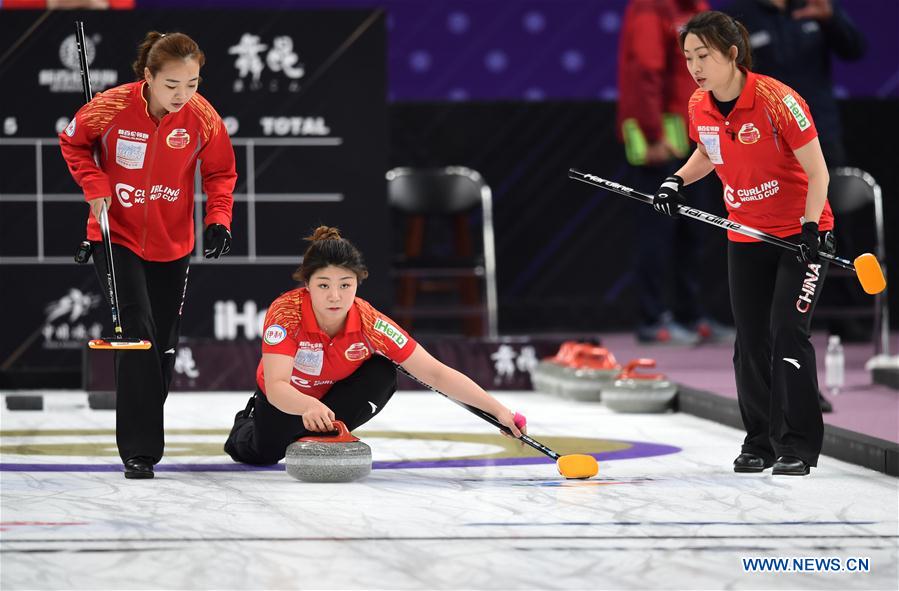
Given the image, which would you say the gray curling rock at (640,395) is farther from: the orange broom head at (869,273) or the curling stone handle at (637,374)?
the orange broom head at (869,273)

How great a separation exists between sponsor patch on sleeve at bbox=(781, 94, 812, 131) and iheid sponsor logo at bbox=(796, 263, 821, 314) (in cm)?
41

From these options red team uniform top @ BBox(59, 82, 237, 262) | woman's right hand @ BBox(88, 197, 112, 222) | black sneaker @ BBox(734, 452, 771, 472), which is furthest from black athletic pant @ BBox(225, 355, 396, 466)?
black sneaker @ BBox(734, 452, 771, 472)

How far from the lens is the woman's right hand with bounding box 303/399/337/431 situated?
397cm

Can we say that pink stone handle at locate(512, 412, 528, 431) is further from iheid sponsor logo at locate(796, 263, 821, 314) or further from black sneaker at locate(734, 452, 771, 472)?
iheid sponsor logo at locate(796, 263, 821, 314)

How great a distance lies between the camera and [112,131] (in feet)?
13.8

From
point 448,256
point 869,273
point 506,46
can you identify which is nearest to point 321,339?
point 869,273

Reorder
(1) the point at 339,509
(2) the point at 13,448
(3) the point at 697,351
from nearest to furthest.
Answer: (1) the point at 339,509 < (2) the point at 13,448 < (3) the point at 697,351

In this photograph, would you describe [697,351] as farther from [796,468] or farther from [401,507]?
[401,507]

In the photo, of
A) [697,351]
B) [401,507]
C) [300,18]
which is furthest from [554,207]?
[401,507]

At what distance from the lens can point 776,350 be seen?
420 centimetres

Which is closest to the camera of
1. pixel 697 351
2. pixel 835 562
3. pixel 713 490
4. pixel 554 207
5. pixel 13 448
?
pixel 835 562

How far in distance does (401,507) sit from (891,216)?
23.2 feet

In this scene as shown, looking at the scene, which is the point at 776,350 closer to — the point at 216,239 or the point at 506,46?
the point at 216,239

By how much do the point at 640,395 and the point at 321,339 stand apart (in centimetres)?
234
